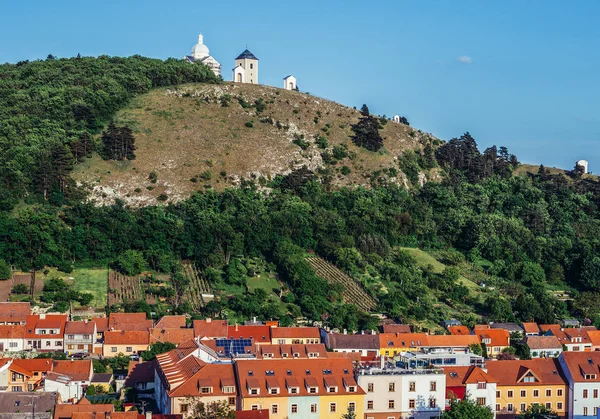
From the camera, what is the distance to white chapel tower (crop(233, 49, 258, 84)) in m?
130

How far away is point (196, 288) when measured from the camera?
81.1 meters

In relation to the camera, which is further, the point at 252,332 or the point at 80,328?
the point at 252,332

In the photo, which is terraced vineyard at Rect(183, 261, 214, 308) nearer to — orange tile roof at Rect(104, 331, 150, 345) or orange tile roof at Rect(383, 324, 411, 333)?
orange tile roof at Rect(104, 331, 150, 345)

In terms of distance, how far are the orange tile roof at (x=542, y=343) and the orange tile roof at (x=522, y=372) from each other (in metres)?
17.5

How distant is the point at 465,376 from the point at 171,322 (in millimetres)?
25698

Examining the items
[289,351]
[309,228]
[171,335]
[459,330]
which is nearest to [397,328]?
[459,330]

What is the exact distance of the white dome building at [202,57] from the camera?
13326 cm

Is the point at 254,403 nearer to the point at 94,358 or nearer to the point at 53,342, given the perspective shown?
the point at 94,358

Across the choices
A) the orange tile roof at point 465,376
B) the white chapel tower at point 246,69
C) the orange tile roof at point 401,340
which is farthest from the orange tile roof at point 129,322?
the white chapel tower at point 246,69

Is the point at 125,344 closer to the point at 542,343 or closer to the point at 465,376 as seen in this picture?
the point at 465,376

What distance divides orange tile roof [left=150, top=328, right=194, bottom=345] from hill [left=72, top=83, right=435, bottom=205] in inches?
1212

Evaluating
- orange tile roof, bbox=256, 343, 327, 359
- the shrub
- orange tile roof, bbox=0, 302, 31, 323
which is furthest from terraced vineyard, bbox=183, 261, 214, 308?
orange tile roof, bbox=256, 343, 327, 359

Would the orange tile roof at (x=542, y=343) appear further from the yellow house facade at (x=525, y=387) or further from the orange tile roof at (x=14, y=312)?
the orange tile roof at (x=14, y=312)

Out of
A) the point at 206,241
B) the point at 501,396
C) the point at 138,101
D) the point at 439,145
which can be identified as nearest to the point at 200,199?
the point at 206,241
